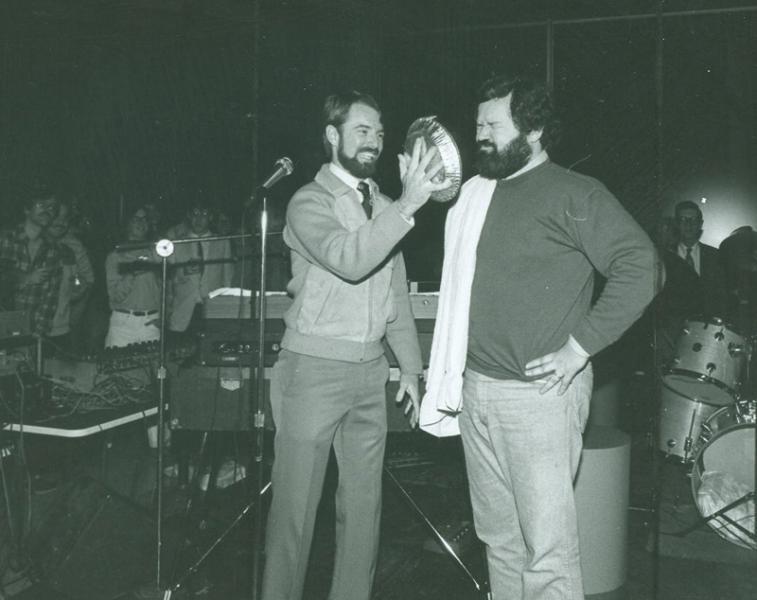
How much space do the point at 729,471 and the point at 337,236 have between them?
9.61 feet

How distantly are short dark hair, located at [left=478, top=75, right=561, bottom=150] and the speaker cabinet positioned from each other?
8.01ft

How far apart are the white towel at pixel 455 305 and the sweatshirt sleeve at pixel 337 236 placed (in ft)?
0.65

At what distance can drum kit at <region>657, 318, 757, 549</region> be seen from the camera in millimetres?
3988

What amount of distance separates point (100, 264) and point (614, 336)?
7036 mm

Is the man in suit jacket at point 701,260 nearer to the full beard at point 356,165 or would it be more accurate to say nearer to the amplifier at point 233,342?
the amplifier at point 233,342

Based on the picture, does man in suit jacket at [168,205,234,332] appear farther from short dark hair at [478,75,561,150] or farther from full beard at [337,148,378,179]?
short dark hair at [478,75,561,150]

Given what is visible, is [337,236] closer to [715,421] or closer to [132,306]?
[715,421]

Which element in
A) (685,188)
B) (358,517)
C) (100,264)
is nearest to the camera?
(358,517)

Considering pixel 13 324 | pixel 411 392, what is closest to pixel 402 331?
pixel 411 392

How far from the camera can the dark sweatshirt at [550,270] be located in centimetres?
207

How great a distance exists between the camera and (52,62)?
7.31m

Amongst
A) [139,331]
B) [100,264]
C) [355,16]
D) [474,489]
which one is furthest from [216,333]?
[100,264]

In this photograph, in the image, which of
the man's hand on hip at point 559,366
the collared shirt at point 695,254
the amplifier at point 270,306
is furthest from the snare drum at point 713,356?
the man's hand on hip at point 559,366

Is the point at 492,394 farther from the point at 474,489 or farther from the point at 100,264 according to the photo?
the point at 100,264
